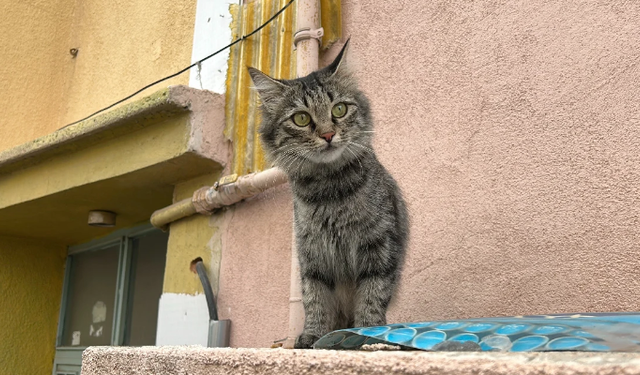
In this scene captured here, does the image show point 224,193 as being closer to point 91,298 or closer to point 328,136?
point 328,136

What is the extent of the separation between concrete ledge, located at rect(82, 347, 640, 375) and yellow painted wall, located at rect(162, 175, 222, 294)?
184cm

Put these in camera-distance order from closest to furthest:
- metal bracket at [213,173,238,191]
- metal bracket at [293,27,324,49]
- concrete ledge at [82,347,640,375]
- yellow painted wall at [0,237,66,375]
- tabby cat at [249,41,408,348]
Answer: concrete ledge at [82,347,640,375]
tabby cat at [249,41,408,348]
metal bracket at [293,27,324,49]
metal bracket at [213,173,238,191]
yellow painted wall at [0,237,66,375]

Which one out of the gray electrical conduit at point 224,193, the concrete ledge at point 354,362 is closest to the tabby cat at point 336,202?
the concrete ledge at point 354,362

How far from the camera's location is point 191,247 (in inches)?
139

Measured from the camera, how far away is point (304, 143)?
1971 mm

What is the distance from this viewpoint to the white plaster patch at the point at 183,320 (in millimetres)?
3301

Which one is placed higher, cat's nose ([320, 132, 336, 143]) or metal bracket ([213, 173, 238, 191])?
metal bracket ([213, 173, 238, 191])

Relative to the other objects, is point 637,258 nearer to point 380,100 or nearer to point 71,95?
point 380,100

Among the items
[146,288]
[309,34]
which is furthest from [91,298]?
[309,34]

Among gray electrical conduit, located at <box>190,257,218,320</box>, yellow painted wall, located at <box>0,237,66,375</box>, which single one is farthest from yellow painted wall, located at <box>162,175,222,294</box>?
yellow painted wall, located at <box>0,237,66,375</box>

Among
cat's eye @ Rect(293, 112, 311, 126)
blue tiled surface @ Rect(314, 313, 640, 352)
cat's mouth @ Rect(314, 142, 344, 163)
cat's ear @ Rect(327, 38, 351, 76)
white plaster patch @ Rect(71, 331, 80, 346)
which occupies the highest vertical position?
cat's ear @ Rect(327, 38, 351, 76)

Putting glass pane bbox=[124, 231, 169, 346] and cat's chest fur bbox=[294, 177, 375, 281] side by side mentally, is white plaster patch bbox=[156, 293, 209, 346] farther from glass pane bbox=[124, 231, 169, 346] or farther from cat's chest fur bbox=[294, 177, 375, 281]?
cat's chest fur bbox=[294, 177, 375, 281]

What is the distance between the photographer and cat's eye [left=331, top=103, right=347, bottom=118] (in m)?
2.01

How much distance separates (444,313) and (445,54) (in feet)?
3.79
